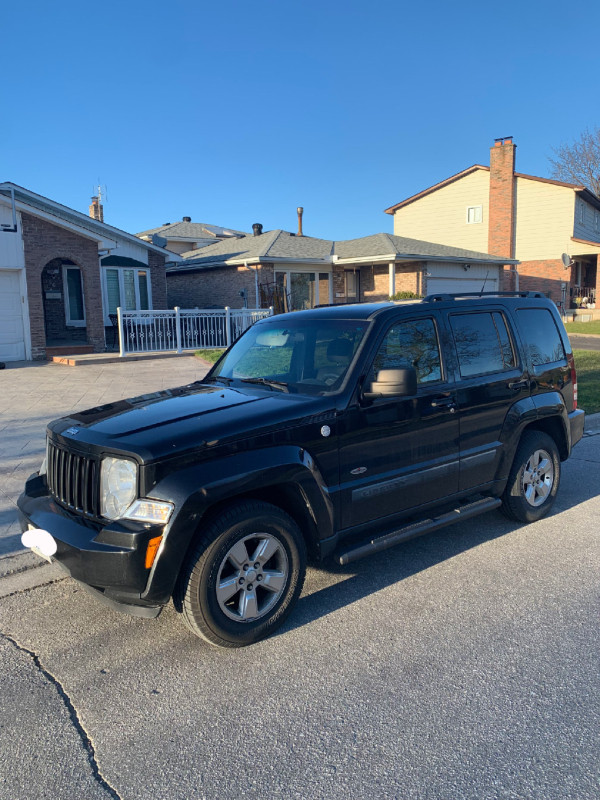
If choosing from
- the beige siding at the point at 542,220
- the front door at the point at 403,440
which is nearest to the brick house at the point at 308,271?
the beige siding at the point at 542,220

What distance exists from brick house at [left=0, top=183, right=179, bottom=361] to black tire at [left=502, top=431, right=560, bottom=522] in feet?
46.2

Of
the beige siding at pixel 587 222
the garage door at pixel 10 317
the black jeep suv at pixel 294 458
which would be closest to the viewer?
the black jeep suv at pixel 294 458

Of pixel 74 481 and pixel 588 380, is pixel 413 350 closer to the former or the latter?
pixel 74 481

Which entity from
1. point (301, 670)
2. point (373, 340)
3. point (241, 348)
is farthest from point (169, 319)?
point (301, 670)

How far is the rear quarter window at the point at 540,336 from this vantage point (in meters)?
5.35

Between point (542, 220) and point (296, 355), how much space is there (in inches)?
1262

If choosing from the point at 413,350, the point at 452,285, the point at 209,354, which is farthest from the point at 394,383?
the point at 452,285

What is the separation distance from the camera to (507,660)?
10.9ft

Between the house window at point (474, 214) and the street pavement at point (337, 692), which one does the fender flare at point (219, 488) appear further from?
the house window at point (474, 214)

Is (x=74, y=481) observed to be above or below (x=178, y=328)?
below

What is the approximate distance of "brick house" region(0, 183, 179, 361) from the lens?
631 inches

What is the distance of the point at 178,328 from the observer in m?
17.4

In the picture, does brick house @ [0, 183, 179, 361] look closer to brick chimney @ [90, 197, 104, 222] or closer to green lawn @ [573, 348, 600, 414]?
brick chimney @ [90, 197, 104, 222]

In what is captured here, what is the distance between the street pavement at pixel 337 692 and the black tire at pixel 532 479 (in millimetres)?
581
